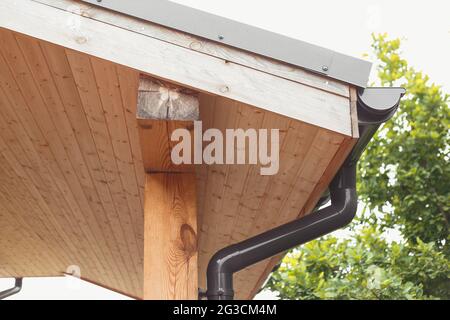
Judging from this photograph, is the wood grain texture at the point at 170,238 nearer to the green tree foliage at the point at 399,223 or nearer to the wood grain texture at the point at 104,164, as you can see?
the wood grain texture at the point at 104,164

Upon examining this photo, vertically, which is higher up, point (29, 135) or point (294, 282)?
point (294, 282)

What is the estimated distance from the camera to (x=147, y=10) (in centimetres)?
222

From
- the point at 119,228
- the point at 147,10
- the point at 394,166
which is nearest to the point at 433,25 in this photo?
the point at 394,166

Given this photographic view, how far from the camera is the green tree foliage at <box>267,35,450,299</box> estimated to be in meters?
7.91

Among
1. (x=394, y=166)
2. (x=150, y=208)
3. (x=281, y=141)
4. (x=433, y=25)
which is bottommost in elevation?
(x=150, y=208)

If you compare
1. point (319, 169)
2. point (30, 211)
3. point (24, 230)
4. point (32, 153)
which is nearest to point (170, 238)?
point (319, 169)

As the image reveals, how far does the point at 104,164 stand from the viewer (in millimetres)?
A: 3062

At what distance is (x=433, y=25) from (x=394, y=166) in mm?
12060

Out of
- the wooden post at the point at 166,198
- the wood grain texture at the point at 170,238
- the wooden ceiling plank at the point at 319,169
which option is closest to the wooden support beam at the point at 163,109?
the wooden post at the point at 166,198

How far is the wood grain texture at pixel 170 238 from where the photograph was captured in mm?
2375

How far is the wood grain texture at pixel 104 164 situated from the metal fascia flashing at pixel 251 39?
0.54 ft

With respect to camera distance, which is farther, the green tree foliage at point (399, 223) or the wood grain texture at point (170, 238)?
the green tree foliage at point (399, 223)
